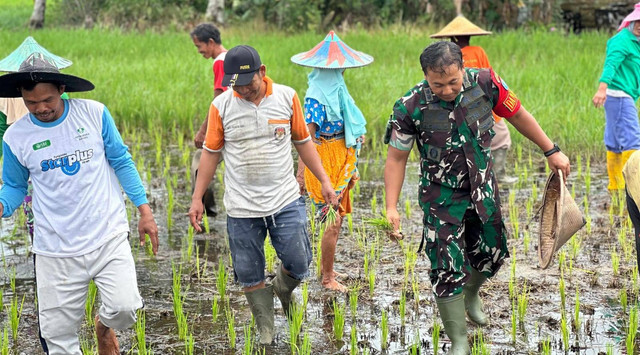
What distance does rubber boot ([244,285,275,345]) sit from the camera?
462cm

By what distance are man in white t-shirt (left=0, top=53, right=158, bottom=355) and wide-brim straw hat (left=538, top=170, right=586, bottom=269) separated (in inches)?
77.0

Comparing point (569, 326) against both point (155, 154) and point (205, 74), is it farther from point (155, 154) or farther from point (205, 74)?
point (205, 74)

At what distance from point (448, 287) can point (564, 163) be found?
2.71ft

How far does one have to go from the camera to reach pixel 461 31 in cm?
745

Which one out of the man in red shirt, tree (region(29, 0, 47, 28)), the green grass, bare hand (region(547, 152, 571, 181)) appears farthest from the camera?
tree (region(29, 0, 47, 28))

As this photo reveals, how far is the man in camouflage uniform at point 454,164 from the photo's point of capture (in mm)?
4164

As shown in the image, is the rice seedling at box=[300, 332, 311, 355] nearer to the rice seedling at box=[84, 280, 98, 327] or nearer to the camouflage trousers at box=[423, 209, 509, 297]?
the camouflage trousers at box=[423, 209, 509, 297]

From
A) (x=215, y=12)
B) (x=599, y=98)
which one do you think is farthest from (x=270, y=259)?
(x=215, y=12)

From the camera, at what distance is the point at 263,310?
4637mm

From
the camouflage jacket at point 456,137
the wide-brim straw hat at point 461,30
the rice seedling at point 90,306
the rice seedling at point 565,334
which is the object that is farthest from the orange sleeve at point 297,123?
the wide-brim straw hat at point 461,30

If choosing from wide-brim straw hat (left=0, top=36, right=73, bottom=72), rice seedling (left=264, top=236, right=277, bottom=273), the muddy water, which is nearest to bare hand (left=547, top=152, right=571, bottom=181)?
the muddy water

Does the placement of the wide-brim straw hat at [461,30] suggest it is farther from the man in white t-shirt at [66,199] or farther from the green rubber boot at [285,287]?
the man in white t-shirt at [66,199]

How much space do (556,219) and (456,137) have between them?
743 mm

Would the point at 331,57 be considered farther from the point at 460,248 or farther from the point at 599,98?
the point at 599,98
